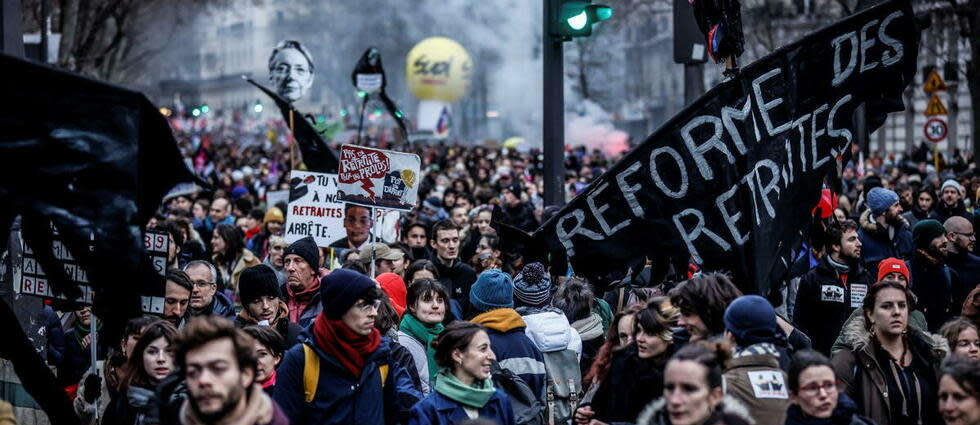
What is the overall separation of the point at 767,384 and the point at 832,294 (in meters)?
4.25

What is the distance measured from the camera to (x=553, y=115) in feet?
38.7

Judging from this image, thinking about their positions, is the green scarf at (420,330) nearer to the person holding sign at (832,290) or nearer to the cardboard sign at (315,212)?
the person holding sign at (832,290)

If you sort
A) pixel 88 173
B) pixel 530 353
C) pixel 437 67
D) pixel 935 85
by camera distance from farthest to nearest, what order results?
1. pixel 437 67
2. pixel 935 85
3. pixel 530 353
4. pixel 88 173

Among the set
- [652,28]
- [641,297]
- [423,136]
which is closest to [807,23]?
[423,136]

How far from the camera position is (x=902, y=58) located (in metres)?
6.53

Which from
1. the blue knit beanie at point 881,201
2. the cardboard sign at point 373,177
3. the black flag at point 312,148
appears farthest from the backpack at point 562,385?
the black flag at point 312,148

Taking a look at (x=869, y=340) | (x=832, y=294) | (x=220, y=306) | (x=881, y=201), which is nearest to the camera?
(x=869, y=340)

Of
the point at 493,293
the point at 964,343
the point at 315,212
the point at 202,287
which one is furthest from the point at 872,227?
the point at 202,287

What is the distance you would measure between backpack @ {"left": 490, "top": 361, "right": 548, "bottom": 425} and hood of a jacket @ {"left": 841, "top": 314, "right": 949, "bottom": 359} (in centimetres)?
155

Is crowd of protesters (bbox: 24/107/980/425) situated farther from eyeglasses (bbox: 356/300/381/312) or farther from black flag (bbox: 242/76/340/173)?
black flag (bbox: 242/76/340/173)

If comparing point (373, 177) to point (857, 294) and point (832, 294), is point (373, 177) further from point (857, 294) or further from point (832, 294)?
point (857, 294)

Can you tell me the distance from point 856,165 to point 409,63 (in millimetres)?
41009

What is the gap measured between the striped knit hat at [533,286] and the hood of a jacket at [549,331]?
0.83 feet

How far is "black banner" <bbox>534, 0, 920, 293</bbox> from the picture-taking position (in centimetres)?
646
